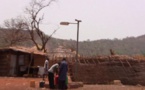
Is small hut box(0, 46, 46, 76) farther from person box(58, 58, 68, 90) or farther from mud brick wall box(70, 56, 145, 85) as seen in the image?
person box(58, 58, 68, 90)

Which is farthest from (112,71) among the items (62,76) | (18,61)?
(62,76)

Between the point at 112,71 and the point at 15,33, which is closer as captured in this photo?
the point at 112,71

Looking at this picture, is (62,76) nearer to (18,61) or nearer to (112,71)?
(112,71)

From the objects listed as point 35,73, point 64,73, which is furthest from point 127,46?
point 64,73

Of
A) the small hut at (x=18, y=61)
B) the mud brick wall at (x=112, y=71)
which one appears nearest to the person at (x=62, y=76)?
the mud brick wall at (x=112, y=71)

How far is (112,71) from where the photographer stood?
25156mm

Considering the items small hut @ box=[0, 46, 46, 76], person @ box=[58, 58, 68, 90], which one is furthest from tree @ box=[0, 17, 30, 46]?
person @ box=[58, 58, 68, 90]

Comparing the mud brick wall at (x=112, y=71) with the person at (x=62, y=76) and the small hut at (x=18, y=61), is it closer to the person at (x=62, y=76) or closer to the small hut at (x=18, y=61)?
the small hut at (x=18, y=61)

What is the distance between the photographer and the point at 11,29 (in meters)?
48.2

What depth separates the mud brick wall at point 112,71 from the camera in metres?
24.2

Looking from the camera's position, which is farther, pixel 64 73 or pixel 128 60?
pixel 128 60

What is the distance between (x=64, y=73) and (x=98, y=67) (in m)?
10.8

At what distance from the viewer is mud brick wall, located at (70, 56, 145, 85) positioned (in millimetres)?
24219

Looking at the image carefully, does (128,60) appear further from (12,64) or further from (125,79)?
(12,64)
